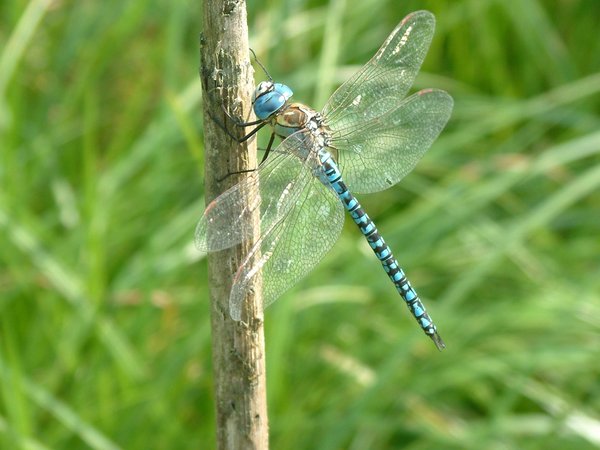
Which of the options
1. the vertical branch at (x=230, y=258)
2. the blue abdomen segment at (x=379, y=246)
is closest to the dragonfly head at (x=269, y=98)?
the blue abdomen segment at (x=379, y=246)

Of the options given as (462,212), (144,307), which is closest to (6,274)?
(144,307)

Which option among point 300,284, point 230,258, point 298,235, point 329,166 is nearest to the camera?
point 230,258

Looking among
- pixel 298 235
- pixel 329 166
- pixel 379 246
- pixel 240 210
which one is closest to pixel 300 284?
pixel 379 246

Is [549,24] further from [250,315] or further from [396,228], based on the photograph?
[250,315]

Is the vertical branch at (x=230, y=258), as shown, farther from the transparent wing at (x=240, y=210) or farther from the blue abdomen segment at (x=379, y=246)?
the blue abdomen segment at (x=379, y=246)

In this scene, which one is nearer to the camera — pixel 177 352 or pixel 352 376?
pixel 177 352

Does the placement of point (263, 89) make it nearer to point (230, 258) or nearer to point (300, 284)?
point (230, 258)

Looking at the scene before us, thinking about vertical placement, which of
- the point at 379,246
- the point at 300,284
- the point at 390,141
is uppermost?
the point at 390,141
